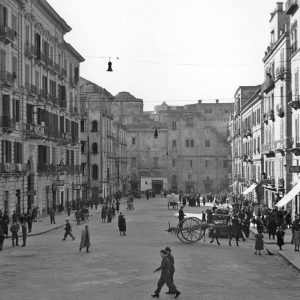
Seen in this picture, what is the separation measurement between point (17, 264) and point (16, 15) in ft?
78.0

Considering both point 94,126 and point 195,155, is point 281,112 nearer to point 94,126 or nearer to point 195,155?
point 94,126

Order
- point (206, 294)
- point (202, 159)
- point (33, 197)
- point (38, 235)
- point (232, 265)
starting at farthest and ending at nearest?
point (202, 159)
point (33, 197)
point (38, 235)
point (232, 265)
point (206, 294)

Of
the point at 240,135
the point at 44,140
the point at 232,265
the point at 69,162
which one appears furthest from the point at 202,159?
the point at 232,265

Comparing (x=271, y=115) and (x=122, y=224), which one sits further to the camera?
(x=271, y=115)

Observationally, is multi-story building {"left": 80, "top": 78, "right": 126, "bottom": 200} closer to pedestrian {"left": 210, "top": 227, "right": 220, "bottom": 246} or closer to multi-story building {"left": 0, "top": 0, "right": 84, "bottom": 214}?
multi-story building {"left": 0, "top": 0, "right": 84, "bottom": 214}

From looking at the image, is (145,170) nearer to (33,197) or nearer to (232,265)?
(33,197)

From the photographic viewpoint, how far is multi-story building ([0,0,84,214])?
39625 mm

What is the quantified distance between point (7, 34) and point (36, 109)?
9005 mm

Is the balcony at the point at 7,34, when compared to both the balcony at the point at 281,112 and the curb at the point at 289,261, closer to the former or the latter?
the balcony at the point at 281,112

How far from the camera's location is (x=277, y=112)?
4634 cm

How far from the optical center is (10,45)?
40031 mm

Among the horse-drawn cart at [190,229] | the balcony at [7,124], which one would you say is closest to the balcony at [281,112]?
the horse-drawn cart at [190,229]

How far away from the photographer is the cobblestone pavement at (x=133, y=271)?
54.8 ft

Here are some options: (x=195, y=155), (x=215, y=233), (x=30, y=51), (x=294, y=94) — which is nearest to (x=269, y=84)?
(x=294, y=94)
